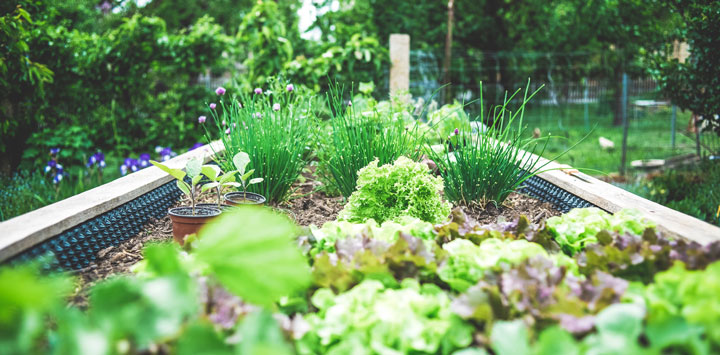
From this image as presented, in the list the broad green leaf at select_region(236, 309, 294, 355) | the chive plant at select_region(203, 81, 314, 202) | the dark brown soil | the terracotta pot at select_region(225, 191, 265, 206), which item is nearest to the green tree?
the dark brown soil

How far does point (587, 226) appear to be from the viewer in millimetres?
1672

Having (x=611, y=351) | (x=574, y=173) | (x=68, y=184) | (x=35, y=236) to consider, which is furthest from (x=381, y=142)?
(x=68, y=184)

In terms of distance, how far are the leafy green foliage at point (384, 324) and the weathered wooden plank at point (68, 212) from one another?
96cm

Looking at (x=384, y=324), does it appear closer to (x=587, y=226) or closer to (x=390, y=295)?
(x=390, y=295)

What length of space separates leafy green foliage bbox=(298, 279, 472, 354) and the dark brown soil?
30.9 inches

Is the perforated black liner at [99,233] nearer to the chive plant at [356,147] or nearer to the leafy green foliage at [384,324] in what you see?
the leafy green foliage at [384,324]

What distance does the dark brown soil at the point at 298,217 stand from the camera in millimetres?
1802

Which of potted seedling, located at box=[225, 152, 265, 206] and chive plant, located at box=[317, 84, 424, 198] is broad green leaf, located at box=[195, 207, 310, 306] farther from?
chive plant, located at box=[317, 84, 424, 198]

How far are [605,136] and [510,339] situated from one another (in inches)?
373

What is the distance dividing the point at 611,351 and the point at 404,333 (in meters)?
0.40

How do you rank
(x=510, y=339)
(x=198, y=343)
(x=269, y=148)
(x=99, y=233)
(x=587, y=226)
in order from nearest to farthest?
(x=198, y=343)
(x=510, y=339)
(x=587, y=226)
(x=99, y=233)
(x=269, y=148)

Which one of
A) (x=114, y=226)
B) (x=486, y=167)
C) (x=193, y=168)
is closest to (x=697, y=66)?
(x=486, y=167)

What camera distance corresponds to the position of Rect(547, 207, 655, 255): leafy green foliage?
1653mm

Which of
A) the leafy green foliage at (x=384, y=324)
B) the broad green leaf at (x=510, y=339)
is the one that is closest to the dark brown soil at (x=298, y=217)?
the leafy green foliage at (x=384, y=324)
